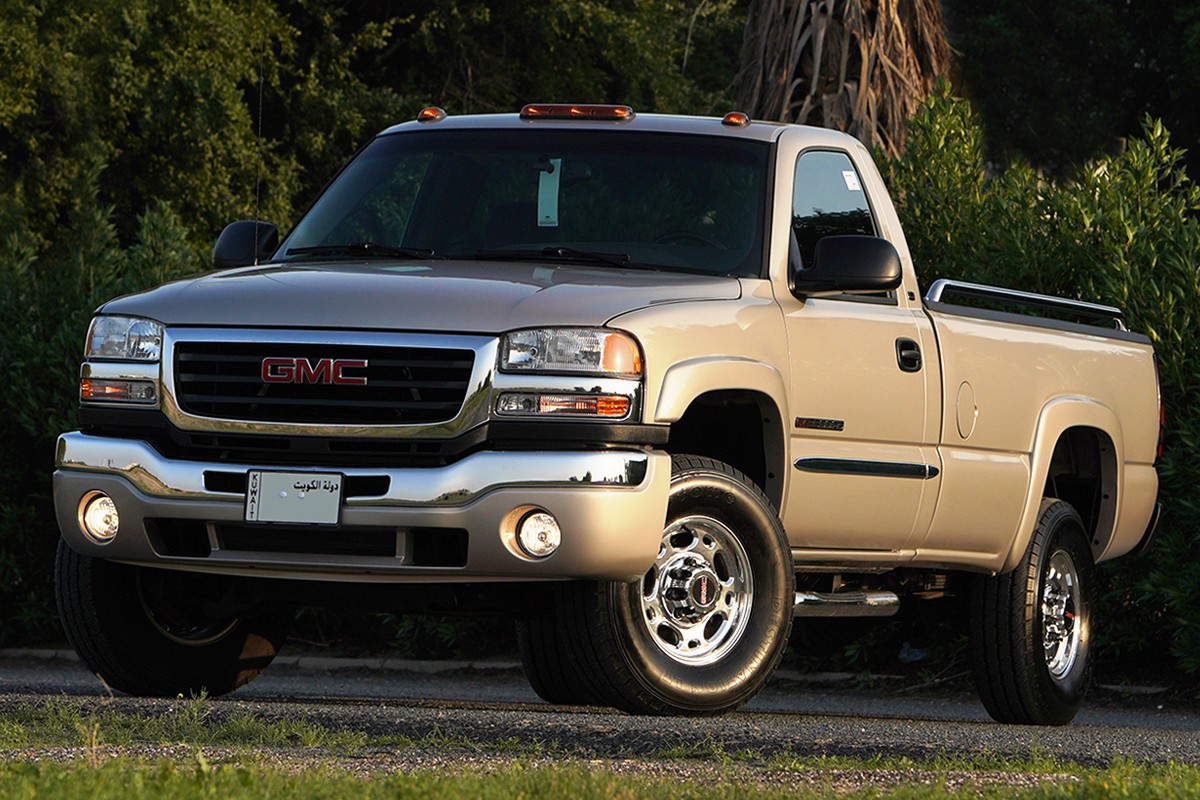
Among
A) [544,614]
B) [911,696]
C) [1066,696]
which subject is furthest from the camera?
[911,696]

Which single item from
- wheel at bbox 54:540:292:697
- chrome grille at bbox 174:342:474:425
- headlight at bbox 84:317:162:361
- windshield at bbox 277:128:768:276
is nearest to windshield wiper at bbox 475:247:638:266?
windshield at bbox 277:128:768:276

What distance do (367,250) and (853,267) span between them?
176 centimetres

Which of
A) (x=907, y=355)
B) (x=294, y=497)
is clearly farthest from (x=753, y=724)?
(x=294, y=497)

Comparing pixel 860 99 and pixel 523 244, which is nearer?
pixel 523 244

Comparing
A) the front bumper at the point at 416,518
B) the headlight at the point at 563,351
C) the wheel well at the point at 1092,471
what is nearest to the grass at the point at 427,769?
the front bumper at the point at 416,518

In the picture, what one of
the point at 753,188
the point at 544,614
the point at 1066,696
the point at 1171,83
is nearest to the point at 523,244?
the point at 753,188

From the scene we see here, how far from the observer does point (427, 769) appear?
17.3 feet

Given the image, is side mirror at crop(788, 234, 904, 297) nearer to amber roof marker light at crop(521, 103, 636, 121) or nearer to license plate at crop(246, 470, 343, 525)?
amber roof marker light at crop(521, 103, 636, 121)

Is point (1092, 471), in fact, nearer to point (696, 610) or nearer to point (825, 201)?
point (825, 201)

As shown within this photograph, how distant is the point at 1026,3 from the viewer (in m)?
32.2

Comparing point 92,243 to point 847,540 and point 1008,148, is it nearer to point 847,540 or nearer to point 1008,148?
point 847,540

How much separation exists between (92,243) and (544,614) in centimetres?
742

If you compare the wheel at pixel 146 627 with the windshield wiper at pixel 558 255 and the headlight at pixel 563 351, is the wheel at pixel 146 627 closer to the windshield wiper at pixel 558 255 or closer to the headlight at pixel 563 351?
the windshield wiper at pixel 558 255

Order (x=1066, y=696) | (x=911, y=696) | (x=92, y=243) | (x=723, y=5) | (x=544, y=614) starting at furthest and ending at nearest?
(x=723, y=5) → (x=92, y=243) → (x=911, y=696) → (x=1066, y=696) → (x=544, y=614)
